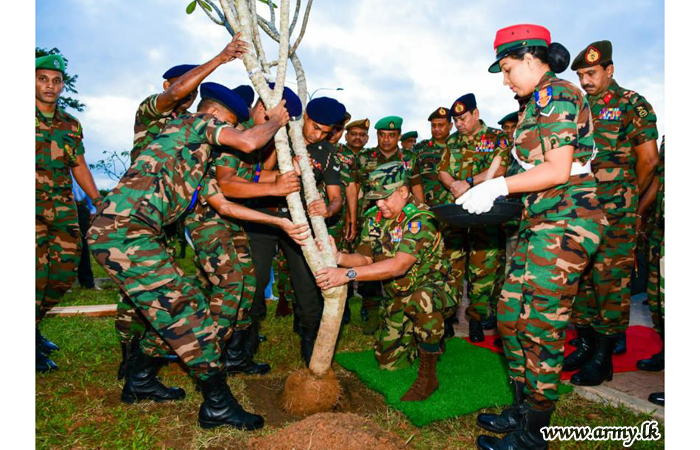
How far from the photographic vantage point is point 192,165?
303 cm

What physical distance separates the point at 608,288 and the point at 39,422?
14.3ft

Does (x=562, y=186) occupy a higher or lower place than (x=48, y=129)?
lower

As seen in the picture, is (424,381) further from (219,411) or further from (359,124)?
(359,124)

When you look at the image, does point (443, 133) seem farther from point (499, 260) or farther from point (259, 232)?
point (259, 232)

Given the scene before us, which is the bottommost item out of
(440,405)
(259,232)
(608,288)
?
(440,405)

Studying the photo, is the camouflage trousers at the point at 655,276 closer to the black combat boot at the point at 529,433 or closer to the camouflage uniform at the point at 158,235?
the black combat boot at the point at 529,433

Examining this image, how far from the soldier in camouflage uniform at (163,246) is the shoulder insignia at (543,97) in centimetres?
153

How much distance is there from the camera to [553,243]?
2.62 m

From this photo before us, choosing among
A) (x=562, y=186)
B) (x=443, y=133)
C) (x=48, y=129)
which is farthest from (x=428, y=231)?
(x=443, y=133)

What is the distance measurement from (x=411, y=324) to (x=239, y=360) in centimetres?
152

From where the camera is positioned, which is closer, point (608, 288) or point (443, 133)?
point (608, 288)

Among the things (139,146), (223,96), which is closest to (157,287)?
(223,96)

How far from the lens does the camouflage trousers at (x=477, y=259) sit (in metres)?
5.44

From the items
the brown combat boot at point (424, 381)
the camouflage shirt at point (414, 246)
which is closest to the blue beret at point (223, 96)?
the camouflage shirt at point (414, 246)
